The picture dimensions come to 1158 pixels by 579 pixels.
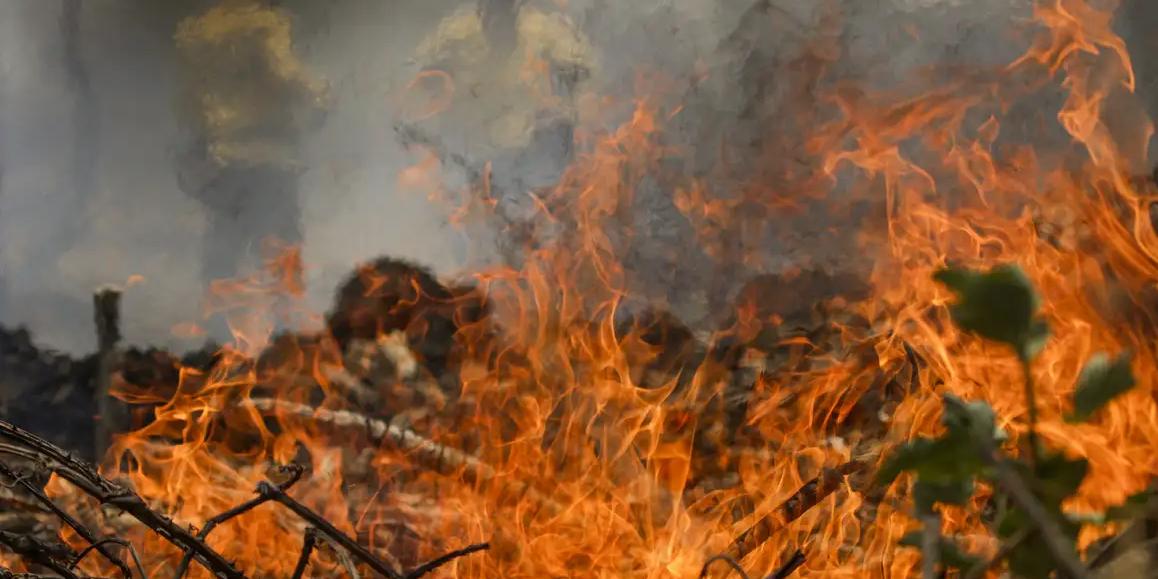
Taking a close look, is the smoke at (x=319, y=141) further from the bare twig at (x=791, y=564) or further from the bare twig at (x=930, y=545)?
the bare twig at (x=930, y=545)

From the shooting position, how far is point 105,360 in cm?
238

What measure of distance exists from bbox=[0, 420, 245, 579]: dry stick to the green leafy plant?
0.29 metres

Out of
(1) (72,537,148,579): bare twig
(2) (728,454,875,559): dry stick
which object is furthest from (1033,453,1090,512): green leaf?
(2) (728,454,875,559): dry stick

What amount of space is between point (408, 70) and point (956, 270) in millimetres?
2459

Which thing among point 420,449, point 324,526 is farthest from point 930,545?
point 420,449

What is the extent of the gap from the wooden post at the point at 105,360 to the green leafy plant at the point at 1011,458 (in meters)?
2.55

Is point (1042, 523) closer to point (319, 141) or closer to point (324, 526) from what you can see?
point (324, 526)

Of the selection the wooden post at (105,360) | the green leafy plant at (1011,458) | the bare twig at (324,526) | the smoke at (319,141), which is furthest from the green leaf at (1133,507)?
the wooden post at (105,360)

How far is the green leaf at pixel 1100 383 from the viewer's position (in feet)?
0.55

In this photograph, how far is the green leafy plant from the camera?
0.16 m

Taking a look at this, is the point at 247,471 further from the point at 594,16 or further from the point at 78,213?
the point at 594,16

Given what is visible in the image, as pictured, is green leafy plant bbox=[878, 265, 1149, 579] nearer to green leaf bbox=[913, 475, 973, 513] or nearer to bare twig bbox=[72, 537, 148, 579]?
green leaf bbox=[913, 475, 973, 513]

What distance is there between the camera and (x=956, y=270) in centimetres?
17

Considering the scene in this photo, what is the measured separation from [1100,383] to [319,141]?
8.30 ft
